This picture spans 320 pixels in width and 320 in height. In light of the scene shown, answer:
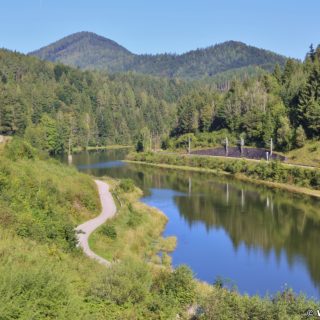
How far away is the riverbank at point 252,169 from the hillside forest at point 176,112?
9222 mm

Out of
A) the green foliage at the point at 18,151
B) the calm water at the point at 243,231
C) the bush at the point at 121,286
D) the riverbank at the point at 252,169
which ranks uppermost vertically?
the green foliage at the point at 18,151

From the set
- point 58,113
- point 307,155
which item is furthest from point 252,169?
point 58,113

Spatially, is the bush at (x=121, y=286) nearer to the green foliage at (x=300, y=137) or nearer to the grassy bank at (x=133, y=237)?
the grassy bank at (x=133, y=237)

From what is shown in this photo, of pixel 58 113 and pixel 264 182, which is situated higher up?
pixel 58 113

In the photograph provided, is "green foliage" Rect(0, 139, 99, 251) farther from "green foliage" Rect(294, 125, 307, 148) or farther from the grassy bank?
"green foliage" Rect(294, 125, 307, 148)

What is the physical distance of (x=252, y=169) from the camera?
81.7m

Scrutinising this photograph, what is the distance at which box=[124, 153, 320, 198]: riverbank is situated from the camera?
69.7 meters

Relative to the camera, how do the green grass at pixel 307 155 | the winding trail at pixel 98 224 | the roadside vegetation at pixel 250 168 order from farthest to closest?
the green grass at pixel 307 155, the roadside vegetation at pixel 250 168, the winding trail at pixel 98 224

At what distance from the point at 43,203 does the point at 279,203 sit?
35223mm

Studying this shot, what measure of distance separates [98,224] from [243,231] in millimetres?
15432

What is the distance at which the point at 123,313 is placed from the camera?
18844mm

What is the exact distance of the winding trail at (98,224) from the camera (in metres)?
32.2

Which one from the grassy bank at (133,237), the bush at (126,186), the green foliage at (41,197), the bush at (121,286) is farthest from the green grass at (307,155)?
the bush at (121,286)

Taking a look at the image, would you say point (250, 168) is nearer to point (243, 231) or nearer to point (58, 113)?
point (243, 231)
